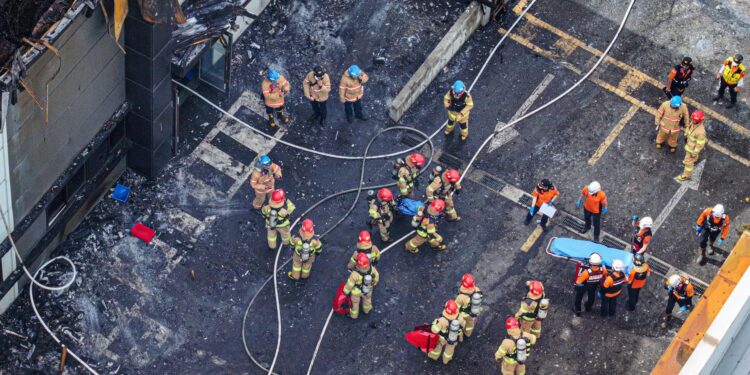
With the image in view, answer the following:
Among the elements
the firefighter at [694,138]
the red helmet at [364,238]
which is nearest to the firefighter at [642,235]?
the firefighter at [694,138]

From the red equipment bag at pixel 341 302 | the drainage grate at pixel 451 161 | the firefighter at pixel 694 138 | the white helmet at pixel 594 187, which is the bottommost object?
the red equipment bag at pixel 341 302

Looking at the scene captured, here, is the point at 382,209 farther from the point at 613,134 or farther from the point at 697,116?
the point at 697,116

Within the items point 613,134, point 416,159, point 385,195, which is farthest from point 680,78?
point 385,195

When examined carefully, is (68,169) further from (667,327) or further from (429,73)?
(667,327)

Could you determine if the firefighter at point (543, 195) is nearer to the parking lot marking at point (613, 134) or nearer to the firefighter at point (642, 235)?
the firefighter at point (642, 235)

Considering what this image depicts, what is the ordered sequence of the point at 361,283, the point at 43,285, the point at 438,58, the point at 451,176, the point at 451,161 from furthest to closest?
1. the point at 438,58
2. the point at 451,161
3. the point at 451,176
4. the point at 43,285
5. the point at 361,283
